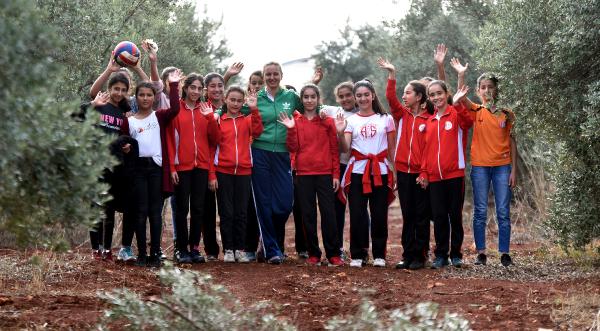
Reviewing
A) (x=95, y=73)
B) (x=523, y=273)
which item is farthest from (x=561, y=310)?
(x=95, y=73)

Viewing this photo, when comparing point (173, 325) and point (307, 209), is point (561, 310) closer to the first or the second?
point (173, 325)

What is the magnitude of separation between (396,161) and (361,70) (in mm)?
23405

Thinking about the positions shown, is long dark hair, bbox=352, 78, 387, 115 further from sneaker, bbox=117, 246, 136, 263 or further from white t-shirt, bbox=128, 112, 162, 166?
sneaker, bbox=117, 246, 136, 263

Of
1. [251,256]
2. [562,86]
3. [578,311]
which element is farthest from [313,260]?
[578,311]

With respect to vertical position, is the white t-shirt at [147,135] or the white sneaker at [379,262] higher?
the white t-shirt at [147,135]

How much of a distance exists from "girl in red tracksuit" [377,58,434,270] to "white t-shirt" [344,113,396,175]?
154 millimetres

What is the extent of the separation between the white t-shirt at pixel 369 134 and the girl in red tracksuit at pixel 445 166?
45 cm

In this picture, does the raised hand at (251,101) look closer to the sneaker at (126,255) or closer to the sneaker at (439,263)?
the sneaker at (126,255)

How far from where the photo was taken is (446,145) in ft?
30.2

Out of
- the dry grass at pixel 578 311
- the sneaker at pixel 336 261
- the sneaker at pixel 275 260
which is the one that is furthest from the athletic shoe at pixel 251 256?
the dry grass at pixel 578 311

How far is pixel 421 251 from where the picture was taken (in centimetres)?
948

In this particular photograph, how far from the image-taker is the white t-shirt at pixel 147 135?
8.70 metres

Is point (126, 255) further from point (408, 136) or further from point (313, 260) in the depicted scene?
point (408, 136)

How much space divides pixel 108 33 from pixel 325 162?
3065 mm
